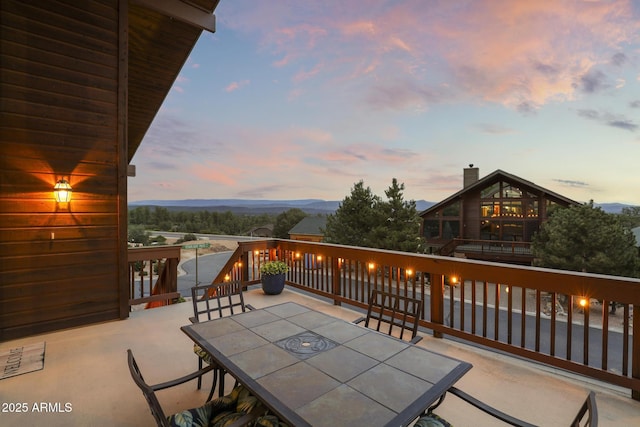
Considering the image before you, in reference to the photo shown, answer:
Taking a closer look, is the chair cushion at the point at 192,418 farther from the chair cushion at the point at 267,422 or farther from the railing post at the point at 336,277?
the railing post at the point at 336,277

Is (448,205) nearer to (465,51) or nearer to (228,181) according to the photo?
(465,51)

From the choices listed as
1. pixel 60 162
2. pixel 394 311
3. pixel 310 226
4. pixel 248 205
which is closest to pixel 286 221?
pixel 310 226

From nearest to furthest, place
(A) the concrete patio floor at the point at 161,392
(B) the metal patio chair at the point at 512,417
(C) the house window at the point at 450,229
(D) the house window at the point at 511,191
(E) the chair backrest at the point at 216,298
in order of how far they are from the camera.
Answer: (B) the metal patio chair at the point at 512,417 < (A) the concrete patio floor at the point at 161,392 < (E) the chair backrest at the point at 216,298 < (D) the house window at the point at 511,191 < (C) the house window at the point at 450,229

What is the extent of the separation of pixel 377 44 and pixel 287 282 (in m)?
6.84

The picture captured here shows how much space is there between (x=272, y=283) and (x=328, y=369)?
149 inches

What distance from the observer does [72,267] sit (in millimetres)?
3643

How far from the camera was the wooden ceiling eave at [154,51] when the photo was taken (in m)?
4.41

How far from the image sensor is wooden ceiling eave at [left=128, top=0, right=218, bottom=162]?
4410mm

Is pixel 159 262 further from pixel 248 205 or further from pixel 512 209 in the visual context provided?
pixel 248 205

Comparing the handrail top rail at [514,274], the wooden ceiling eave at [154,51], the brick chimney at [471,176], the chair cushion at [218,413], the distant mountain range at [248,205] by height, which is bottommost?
the chair cushion at [218,413]

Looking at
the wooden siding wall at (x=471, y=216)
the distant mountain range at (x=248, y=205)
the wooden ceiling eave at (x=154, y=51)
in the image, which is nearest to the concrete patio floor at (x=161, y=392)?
the wooden ceiling eave at (x=154, y=51)

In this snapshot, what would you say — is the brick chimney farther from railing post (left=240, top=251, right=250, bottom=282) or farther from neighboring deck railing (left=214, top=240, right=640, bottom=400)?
railing post (left=240, top=251, right=250, bottom=282)

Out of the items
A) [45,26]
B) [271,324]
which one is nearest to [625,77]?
[271,324]

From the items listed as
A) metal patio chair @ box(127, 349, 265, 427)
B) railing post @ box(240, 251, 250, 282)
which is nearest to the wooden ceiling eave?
railing post @ box(240, 251, 250, 282)
